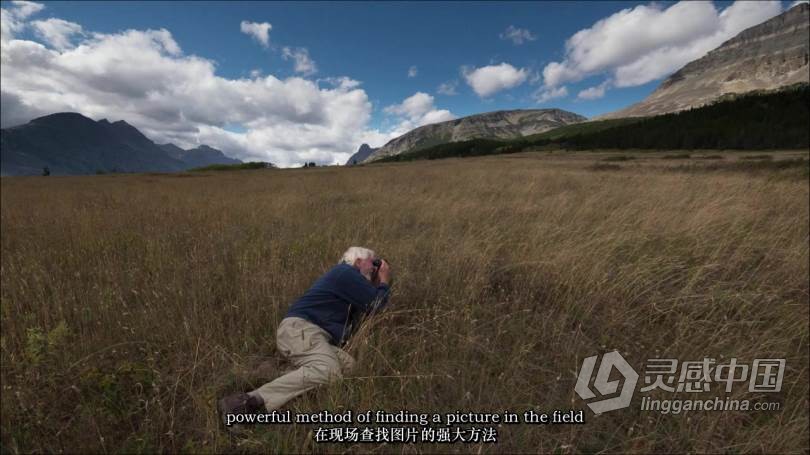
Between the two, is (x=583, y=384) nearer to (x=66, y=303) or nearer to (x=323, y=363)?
(x=323, y=363)

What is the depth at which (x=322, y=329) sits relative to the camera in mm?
2430

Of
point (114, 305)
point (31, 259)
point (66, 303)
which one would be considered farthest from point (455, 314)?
point (31, 259)

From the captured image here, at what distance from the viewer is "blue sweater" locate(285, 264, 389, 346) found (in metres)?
2.48

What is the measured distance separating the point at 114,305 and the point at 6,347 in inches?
25.1

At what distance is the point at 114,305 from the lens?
2.79m

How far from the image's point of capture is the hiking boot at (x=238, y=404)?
1.81 metres
